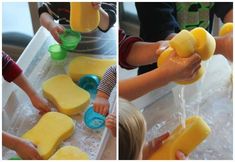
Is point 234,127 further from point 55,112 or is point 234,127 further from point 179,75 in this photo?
point 55,112

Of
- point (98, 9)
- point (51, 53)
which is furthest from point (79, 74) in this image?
point (98, 9)

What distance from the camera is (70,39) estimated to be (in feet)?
1.86

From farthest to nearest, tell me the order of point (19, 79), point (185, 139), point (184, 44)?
point (19, 79) → point (185, 139) → point (184, 44)

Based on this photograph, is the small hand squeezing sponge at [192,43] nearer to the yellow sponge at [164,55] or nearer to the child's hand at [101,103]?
the yellow sponge at [164,55]

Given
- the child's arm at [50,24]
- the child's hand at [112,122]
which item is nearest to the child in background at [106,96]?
the child's hand at [112,122]

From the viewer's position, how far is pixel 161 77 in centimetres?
41

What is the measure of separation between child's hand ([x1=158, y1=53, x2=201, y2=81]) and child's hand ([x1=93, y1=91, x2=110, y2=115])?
151 millimetres

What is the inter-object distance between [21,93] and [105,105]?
0.52ft

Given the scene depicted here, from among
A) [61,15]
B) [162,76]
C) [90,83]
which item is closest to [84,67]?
[90,83]

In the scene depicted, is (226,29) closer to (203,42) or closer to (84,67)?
(203,42)

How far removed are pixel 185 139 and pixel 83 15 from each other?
0.22m

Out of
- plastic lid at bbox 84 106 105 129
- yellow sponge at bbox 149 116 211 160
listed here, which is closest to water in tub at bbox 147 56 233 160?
yellow sponge at bbox 149 116 211 160

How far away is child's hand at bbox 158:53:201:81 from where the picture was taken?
15.3 inches

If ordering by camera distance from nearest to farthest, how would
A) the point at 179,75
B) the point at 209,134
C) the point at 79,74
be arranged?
the point at 179,75 → the point at 209,134 → the point at 79,74
